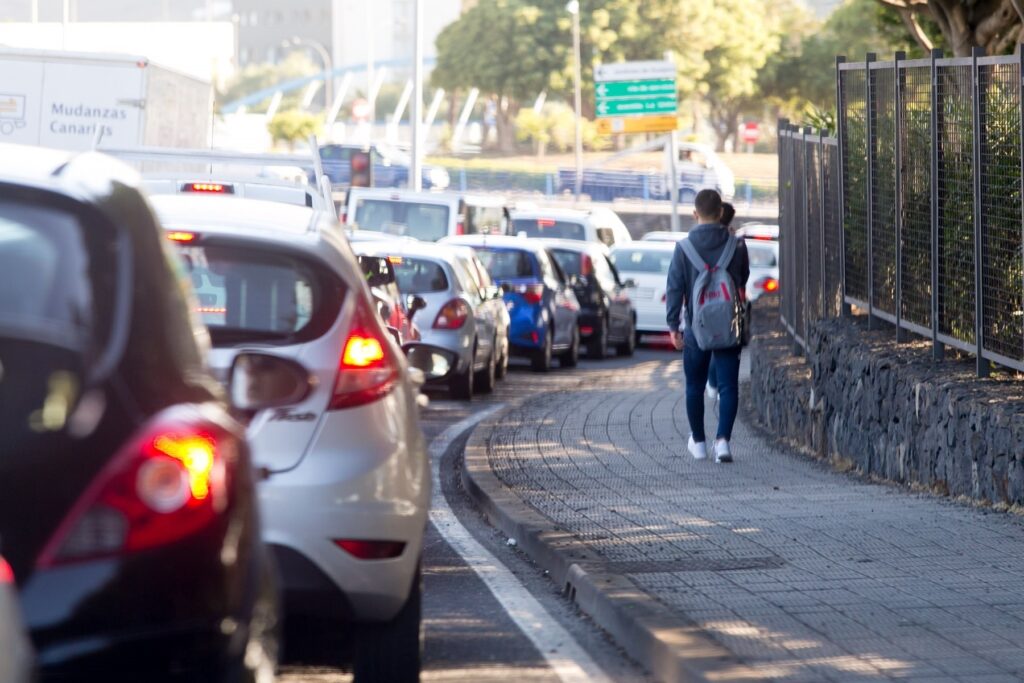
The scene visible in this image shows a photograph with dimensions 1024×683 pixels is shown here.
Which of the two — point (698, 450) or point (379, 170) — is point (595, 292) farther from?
point (379, 170)

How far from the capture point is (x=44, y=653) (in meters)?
3.10

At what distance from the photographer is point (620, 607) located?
6.86 metres

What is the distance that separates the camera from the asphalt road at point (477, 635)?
6.28 m

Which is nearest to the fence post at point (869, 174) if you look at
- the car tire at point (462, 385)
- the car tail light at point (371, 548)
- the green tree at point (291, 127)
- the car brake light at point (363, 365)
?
the car tire at point (462, 385)

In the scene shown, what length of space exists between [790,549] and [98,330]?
541cm

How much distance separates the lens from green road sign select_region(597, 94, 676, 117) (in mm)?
64688

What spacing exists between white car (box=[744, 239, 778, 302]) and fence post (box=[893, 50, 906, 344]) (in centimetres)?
1745

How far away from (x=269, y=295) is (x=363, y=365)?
0.37 meters

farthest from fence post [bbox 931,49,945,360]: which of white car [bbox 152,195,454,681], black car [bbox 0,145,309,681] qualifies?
black car [bbox 0,145,309,681]

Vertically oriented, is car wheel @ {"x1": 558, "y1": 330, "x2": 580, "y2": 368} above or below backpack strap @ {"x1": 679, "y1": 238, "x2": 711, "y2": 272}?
below

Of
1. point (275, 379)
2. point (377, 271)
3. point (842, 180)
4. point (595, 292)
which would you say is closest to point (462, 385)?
point (377, 271)

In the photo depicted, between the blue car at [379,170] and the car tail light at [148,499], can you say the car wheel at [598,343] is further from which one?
the blue car at [379,170]

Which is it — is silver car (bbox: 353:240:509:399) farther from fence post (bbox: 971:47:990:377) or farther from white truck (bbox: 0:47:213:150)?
fence post (bbox: 971:47:990:377)

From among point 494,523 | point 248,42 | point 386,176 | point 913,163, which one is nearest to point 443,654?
point 494,523
